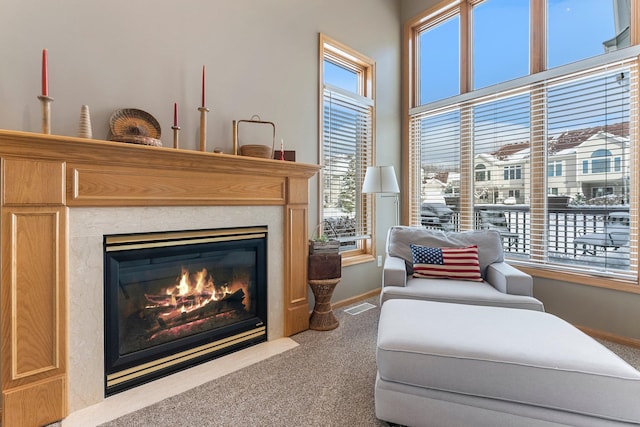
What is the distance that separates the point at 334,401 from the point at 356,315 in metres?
1.24

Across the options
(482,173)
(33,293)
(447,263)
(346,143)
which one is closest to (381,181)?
(346,143)

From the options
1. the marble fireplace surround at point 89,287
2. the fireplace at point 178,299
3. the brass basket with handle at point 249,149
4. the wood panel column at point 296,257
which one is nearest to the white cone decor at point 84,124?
the marble fireplace surround at point 89,287

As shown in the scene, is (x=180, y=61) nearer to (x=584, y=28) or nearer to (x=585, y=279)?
(x=584, y=28)

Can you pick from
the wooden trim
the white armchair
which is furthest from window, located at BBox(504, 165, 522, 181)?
the wooden trim

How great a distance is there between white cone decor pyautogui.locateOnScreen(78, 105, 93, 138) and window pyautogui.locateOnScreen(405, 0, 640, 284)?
10.6 ft

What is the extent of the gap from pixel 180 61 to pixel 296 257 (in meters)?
1.61

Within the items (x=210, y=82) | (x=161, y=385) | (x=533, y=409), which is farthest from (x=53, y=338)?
(x=533, y=409)

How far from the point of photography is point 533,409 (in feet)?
3.75

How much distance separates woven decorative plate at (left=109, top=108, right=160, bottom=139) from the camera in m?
1.67

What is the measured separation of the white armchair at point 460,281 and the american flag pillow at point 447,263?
0.15 feet

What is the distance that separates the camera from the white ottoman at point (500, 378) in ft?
3.54

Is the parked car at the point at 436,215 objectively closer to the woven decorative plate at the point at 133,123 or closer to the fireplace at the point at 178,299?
the fireplace at the point at 178,299

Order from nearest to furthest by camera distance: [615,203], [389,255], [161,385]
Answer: [161,385]
[615,203]
[389,255]

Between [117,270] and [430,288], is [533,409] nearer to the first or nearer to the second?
[430,288]
